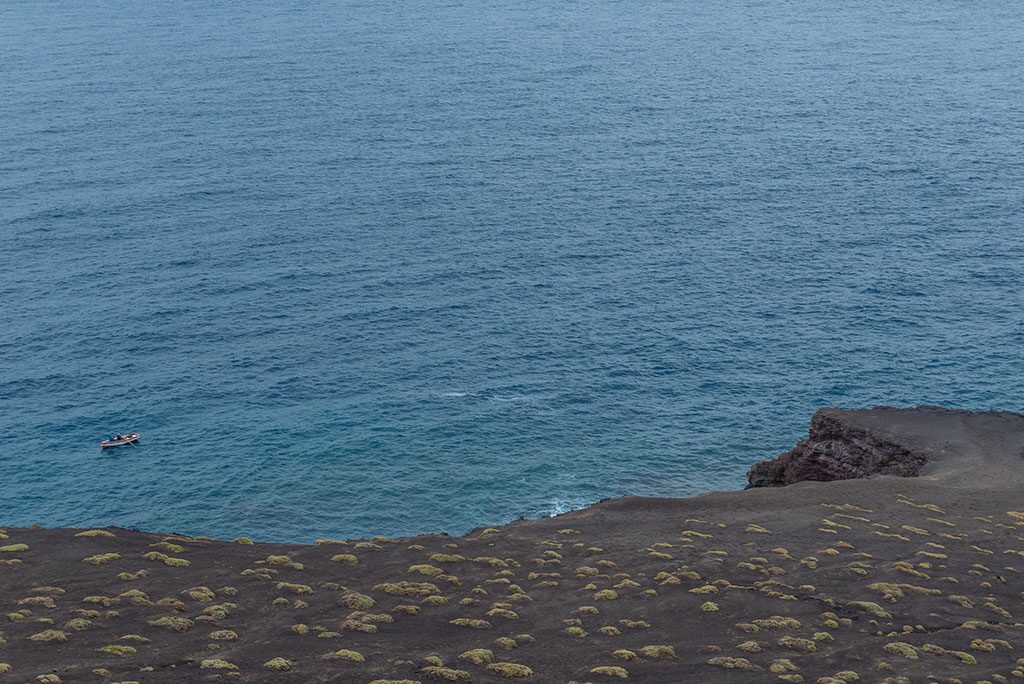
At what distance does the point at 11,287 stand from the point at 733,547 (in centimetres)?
12334

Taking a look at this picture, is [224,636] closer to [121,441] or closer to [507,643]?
[507,643]

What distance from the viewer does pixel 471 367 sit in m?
145

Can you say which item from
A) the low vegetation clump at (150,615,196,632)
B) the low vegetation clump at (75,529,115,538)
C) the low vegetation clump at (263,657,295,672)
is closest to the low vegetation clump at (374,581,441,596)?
the low vegetation clump at (150,615,196,632)

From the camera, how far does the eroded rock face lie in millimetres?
105688

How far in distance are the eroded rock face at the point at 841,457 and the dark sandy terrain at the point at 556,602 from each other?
668 inches

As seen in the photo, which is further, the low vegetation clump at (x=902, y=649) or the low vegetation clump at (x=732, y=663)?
the low vegetation clump at (x=902, y=649)

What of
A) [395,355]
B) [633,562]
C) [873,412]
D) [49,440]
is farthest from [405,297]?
[633,562]

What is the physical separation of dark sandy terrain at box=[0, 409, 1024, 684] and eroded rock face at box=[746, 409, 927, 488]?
55.6 ft

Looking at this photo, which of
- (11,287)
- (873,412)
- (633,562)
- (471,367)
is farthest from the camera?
(11,287)

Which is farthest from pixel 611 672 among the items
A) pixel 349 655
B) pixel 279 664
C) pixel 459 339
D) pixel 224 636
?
pixel 459 339

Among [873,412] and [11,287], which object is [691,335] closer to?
[873,412]

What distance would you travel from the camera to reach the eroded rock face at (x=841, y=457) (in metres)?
106

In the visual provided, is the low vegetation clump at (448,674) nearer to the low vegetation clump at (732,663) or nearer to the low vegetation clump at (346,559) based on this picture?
the low vegetation clump at (732,663)

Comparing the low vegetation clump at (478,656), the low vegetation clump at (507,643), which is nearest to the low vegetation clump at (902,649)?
the low vegetation clump at (507,643)
